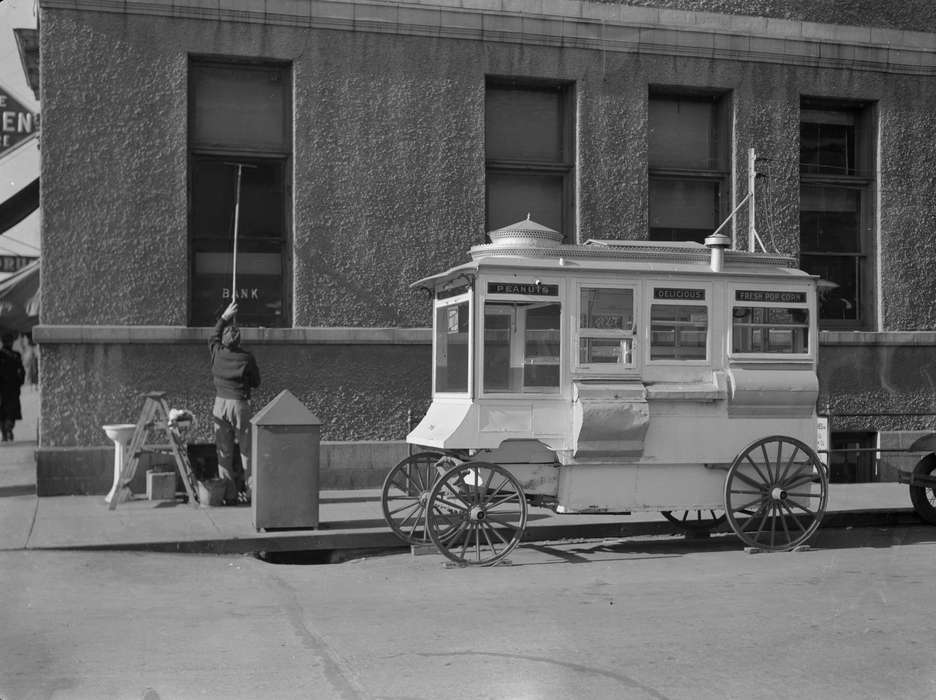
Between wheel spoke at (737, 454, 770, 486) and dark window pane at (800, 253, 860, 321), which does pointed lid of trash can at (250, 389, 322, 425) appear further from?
dark window pane at (800, 253, 860, 321)

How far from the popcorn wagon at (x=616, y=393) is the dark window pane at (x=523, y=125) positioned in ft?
14.7

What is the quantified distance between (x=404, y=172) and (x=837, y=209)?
6.04 m

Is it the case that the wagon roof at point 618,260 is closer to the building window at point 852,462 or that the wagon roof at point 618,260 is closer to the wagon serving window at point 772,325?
the wagon serving window at point 772,325

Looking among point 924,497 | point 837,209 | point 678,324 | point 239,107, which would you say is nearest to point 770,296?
point 678,324

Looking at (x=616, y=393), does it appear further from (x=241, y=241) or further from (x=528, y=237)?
(x=241, y=241)

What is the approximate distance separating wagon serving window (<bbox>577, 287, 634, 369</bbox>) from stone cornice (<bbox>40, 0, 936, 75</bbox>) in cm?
531

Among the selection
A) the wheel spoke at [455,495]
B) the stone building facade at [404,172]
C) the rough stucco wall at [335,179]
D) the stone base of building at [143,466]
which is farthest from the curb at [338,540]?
the rough stucco wall at [335,179]

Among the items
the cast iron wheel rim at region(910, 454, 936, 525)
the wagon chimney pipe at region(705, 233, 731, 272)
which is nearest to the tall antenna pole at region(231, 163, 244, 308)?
the wagon chimney pipe at region(705, 233, 731, 272)

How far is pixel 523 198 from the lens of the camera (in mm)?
14148

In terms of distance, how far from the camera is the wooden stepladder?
1150cm

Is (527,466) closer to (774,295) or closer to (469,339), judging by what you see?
(469,339)

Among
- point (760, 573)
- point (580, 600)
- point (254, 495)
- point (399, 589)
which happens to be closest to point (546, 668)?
point (580, 600)

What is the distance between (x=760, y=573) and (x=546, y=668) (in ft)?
11.3

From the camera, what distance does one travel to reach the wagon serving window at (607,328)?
9477 millimetres
